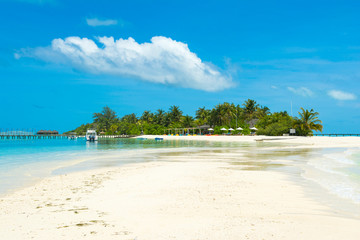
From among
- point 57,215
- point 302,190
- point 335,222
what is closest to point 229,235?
point 335,222

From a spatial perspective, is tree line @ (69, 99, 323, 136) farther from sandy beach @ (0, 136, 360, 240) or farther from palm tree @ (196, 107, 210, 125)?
sandy beach @ (0, 136, 360, 240)

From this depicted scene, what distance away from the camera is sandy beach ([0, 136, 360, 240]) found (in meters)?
5.43

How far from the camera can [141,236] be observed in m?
5.27

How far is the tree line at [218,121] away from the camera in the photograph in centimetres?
6750

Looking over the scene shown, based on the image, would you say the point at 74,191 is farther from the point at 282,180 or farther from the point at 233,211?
the point at 282,180

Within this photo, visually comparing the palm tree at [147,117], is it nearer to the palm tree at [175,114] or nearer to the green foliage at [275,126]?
the palm tree at [175,114]

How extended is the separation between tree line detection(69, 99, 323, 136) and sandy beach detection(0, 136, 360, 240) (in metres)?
61.3

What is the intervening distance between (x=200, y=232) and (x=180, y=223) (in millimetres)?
690

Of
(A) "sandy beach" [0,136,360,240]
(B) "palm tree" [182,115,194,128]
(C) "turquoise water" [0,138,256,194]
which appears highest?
(B) "palm tree" [182,115,194,128]

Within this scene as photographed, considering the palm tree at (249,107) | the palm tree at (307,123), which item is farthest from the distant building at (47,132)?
the palm tree at (307,123)

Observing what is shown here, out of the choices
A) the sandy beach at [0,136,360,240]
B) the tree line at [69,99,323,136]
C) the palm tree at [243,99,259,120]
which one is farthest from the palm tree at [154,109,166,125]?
the sandy beach at [0,136,360,240]

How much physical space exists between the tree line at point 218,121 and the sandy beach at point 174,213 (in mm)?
61271

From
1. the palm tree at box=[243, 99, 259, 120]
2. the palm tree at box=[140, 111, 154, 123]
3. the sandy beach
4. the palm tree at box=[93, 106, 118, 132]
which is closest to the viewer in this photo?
the sandy beach

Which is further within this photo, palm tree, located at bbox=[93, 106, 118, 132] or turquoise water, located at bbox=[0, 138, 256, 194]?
palm tree, located at bbox=[93, 106, 118, 132]
